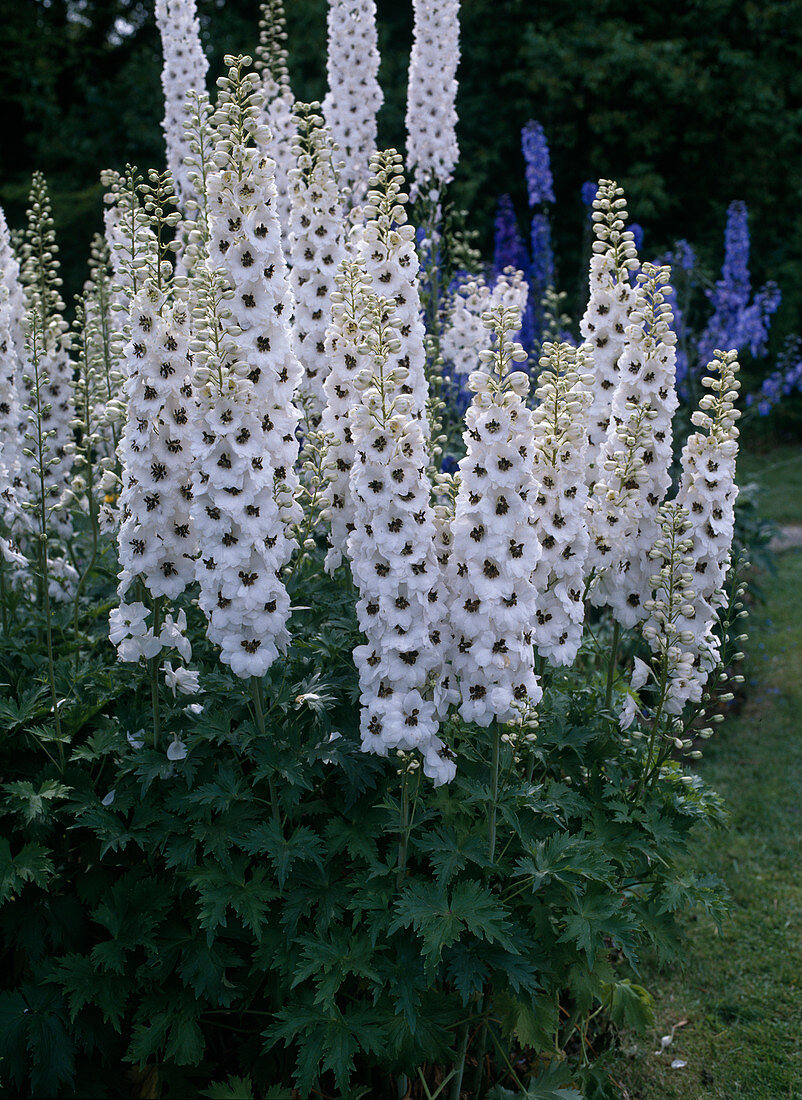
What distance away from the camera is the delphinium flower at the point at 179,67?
233 inches

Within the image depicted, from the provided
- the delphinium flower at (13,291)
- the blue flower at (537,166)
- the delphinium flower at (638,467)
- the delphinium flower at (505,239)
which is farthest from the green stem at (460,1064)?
the blue flower at (537,166)

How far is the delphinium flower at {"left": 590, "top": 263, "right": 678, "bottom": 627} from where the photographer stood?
3.54m

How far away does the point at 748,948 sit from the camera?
4.86m

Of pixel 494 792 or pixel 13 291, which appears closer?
pixel 494 792

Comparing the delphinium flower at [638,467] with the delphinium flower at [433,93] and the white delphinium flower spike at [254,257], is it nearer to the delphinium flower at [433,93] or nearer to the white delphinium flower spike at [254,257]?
the white delphinium flower spike at [254,257]

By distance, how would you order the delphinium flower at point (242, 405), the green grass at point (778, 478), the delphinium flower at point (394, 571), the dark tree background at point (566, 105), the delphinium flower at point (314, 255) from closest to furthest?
the delphinium flower at point (394, 571) → the delphinium flower at point (242, 405) → the delphinium flower at point (314, 255) → the green grass at point (778, 478) → the dark tree background at point (566, 105)

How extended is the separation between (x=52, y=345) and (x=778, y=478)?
12277 mm

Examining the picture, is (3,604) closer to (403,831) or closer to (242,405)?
(242,405)

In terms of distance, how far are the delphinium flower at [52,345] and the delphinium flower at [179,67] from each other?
139cm

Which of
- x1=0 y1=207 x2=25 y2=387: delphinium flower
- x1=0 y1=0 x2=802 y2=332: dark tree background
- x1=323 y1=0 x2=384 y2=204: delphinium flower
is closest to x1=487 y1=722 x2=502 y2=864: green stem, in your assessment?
x1=0 y1=207 x2=25 y2=387: delphinium flower

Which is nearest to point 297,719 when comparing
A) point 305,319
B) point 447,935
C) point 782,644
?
point 447,935

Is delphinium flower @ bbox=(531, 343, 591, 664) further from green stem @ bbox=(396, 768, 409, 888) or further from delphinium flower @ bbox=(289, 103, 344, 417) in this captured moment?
delphinium flower @ bbox=(289, 103, 344, 417)

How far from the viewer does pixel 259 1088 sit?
11.0 feet

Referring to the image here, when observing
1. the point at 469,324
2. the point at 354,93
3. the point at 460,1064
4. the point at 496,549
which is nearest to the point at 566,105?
the point at 354,93
